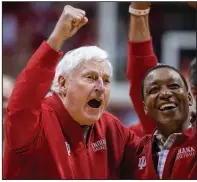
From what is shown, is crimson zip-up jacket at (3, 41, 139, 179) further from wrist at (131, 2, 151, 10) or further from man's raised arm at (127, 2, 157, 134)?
wrist at (131, 2, 151, 10)

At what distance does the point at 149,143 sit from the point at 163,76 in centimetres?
15

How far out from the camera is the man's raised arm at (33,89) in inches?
46.3

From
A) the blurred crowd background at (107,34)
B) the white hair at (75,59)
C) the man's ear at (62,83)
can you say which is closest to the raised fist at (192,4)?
the blurred crowd background at (107,34)

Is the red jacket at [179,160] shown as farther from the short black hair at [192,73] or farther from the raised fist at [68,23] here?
the raised fist at [68,23]

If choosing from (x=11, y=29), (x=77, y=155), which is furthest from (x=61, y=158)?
(x=11, y=29)

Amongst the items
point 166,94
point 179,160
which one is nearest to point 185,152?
point 179,160

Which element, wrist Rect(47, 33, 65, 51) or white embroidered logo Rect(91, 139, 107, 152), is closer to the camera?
wrist Rect(47, 33, 65, 51)

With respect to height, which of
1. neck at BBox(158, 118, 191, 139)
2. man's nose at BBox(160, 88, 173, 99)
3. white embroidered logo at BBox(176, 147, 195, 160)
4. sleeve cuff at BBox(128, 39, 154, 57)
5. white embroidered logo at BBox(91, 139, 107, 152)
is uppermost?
sleeve cuff at BBox(128, 39, 154, 57)

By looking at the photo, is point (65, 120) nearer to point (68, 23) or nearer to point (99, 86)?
point (99, 86)

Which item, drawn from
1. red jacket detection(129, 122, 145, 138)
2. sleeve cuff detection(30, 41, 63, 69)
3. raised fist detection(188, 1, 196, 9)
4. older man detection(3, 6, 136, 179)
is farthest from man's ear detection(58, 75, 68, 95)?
raised fist detection(188, 1, 196, 9)

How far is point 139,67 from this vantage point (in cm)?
133

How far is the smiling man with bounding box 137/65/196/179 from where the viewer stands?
4.11 ft

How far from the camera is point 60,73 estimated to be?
129 cm

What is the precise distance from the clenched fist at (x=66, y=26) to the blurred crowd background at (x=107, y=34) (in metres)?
0.07
